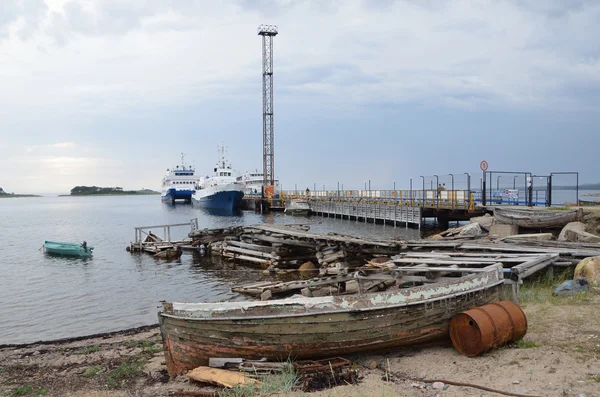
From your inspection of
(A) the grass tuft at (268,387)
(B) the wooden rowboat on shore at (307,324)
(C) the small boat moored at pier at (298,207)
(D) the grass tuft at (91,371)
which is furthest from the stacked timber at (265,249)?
(C) the small boat moored at pier at (298,207)

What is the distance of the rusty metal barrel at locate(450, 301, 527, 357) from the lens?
698 cm

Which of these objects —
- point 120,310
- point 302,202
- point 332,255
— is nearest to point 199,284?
point 120,310

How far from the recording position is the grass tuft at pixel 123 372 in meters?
8.09

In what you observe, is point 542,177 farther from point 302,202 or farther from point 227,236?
point 302,202

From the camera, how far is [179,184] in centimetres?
11338

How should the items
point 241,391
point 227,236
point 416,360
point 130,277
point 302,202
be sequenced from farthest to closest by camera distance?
point 302,202
point 227,236
point 130,277
point 416,360
point 241,391

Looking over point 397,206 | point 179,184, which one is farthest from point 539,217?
point 179,184

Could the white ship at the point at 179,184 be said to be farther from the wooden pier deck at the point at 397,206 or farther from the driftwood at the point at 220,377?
the driftwood at the point at 220,377

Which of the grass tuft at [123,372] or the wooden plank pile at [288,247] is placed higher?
the wooden plank pile at [288,247]

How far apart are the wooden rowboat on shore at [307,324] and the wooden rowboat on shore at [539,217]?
15.6 meters

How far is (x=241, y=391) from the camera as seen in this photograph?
630 centimetres

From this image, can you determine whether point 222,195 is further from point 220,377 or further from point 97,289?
point 220,377

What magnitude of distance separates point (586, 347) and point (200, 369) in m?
6.13

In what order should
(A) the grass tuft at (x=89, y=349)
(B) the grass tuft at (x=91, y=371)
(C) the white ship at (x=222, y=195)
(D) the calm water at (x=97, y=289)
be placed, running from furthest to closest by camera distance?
(C) the white ship at (x=222, y=195) → (D) the calm water at (x=97, y=289) → (A) the grass tuft at (x=89, y=349) → (B) the grass tuft at (x=91, y=371)
